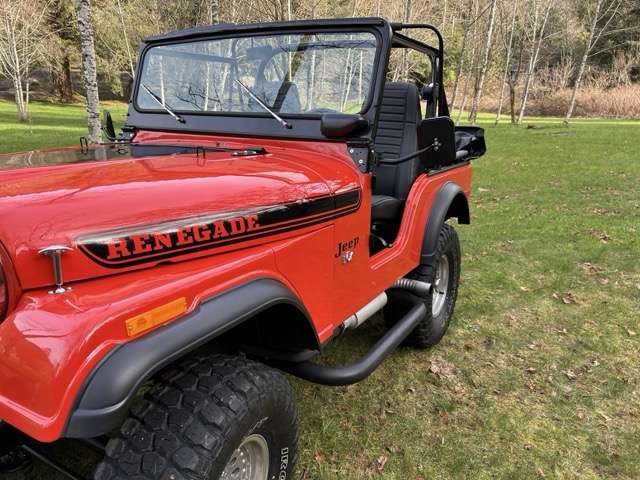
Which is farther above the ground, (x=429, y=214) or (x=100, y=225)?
(x=100, y=225)

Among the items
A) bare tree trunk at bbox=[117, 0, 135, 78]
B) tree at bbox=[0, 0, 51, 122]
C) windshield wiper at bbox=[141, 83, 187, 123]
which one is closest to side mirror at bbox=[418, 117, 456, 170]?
windshield wiper at bbox=[141, 83, 187, 123]

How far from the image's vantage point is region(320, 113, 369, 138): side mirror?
7.79ft

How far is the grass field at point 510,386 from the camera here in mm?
2756

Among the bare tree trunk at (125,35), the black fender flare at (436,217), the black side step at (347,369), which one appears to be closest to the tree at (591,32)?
the bare tree trunk at (125,35)

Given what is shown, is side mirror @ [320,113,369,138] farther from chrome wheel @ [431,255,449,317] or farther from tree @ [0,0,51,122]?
tree @ [0,0,51,122]

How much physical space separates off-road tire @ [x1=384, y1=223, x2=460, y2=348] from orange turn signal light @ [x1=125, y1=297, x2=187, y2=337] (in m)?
2.18

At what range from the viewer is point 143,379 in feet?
4.52

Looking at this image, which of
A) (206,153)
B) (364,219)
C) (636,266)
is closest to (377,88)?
(364,219)

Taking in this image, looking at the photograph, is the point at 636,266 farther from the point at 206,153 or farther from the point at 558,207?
the point at 206,153

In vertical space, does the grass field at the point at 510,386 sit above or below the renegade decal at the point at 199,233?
below

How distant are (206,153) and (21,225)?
Result: 1220mm

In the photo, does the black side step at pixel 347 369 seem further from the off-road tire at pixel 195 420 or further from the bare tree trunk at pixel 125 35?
the bare tree trunk at pixel 125 35

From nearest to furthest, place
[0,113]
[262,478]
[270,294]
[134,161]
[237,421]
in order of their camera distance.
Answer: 1. [237,421]
2. [270,294]
3. [262,478]
4. [134,161]
5. [0,113]

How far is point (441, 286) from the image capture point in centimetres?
412
